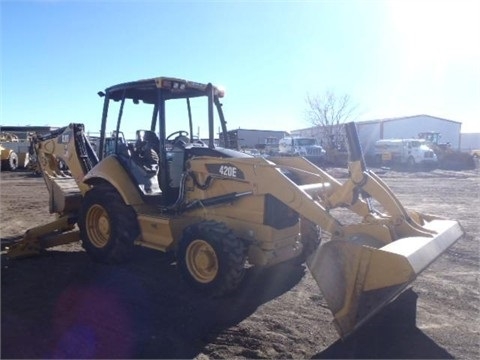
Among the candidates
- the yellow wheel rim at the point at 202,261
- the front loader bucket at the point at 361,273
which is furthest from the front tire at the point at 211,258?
the front loader bucket at the point at 361,273

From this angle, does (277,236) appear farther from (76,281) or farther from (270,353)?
(76,281)

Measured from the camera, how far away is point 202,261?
5.21m

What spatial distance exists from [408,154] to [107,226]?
1175 inches

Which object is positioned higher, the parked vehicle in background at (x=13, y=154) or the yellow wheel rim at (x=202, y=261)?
the parked vehicle in background at (x=13, y=154)

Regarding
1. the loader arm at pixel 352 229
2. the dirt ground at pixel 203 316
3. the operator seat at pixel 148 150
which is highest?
the operator seat at pixel 148 150

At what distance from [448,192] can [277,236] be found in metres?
13.6

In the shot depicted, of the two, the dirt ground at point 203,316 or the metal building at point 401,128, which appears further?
the metal building at point 401,128

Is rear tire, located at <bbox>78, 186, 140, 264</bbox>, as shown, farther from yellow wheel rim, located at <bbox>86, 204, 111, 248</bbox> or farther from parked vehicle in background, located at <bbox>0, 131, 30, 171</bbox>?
parked vehicle in background, located at <bbox>0, 131, 30, 171</bbox>

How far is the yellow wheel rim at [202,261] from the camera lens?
5148 mm

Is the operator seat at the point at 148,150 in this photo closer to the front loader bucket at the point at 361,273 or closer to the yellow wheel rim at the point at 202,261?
the yellow wheel rim at the point at 202,261

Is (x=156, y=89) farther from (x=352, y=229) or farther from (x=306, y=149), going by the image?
(x=306, y=149)

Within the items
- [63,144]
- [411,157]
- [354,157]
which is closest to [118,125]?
[63,144]

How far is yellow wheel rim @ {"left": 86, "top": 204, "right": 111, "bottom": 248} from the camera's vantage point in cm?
664

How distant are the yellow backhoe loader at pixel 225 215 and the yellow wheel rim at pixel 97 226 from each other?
16mm
